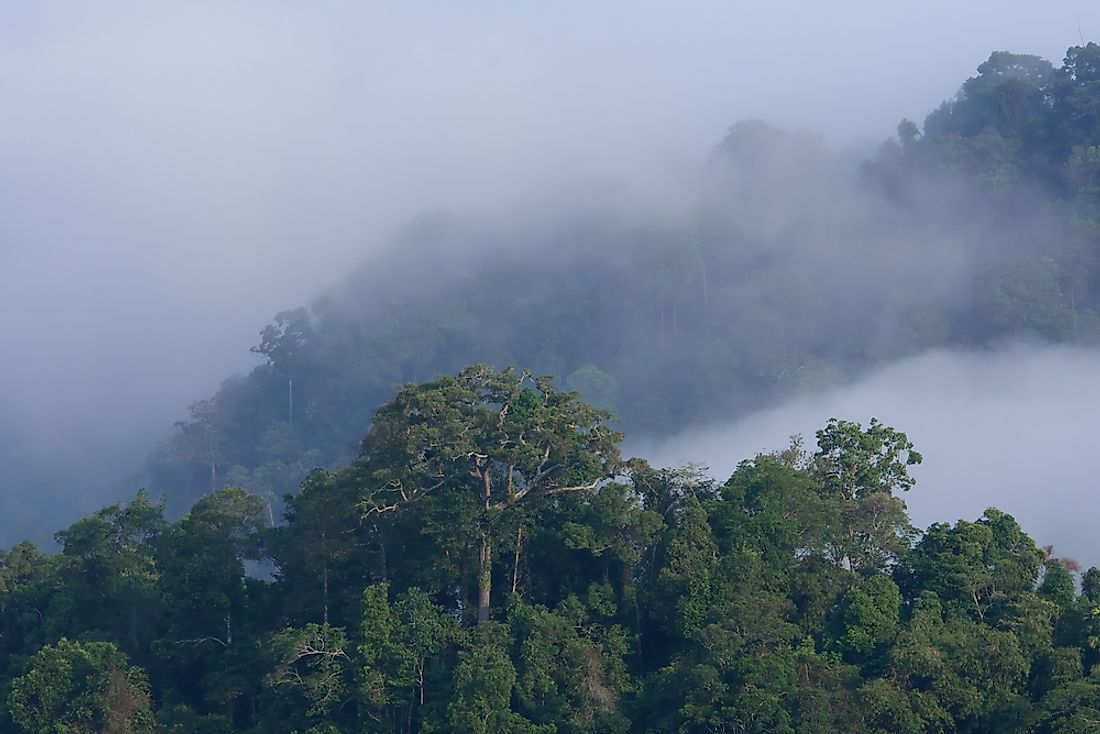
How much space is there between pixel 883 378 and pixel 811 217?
20.4 metres

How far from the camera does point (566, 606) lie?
3700 centimetres

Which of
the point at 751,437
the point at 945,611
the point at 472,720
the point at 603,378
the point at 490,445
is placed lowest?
the point at 472,720

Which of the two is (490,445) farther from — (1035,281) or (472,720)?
(1035,281)

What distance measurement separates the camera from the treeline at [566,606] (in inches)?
1355

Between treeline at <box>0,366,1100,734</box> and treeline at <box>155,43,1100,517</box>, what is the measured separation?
4733cm

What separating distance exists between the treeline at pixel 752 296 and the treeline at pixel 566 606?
4733 centimetres

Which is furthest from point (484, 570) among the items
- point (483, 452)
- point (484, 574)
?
point (483, 452)

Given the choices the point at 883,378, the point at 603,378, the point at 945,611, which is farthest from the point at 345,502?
the point at 603,378

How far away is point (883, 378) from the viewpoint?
3305 inches

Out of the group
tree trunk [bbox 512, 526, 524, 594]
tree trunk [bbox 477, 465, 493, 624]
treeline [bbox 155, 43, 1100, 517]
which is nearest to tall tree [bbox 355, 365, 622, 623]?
tree trunk [bbox 477, 465, 493, 624]

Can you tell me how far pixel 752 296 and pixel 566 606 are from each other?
60.9 meters

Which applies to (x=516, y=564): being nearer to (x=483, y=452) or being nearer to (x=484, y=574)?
(x=484, y=574)

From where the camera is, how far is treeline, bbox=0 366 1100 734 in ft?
113

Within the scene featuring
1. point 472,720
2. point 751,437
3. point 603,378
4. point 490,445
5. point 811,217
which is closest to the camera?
point 472,720
